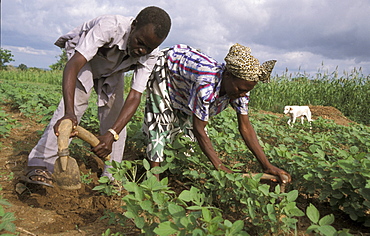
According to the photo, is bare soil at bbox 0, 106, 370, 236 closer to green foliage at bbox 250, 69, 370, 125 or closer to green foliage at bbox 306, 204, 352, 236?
green foliage at bbox 306, 204, 352, 236

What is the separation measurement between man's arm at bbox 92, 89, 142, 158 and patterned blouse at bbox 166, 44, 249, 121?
0.39 metres

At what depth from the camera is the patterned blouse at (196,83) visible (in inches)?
88.1

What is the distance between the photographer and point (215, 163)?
2.20 meters

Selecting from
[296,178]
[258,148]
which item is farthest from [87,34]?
[296,178]

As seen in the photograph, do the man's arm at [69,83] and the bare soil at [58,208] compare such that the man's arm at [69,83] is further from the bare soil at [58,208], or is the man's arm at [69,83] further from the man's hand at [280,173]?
the man's hand at [280,173]

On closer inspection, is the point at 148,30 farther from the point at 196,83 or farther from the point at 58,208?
the point at 58,208

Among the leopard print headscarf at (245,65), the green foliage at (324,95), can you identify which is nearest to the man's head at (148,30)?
the leopard print headscarf at (245,65)

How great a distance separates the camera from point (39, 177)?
245 centimetres

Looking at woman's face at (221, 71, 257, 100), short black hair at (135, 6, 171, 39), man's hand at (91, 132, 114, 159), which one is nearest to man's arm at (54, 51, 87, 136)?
man's hand at (91, 132, 114, 159)

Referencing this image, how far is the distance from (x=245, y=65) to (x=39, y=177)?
6.03 ft

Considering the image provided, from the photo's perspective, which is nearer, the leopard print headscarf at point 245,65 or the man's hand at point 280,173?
the leopard print headscarf at point 245,65

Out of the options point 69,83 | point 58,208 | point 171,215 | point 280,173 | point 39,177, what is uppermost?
point 69,83

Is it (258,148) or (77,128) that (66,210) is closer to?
(77,128)

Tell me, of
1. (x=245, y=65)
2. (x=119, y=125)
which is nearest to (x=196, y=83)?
(x=245, y=65)
